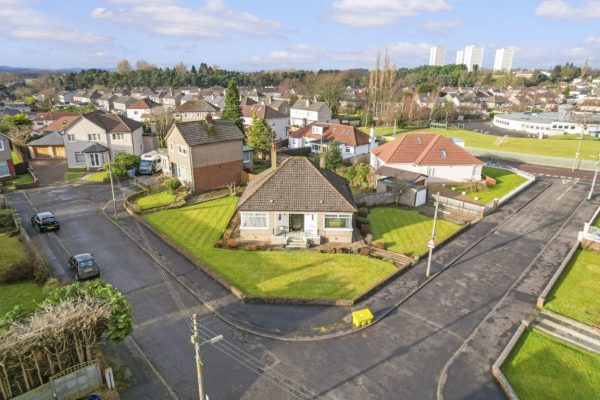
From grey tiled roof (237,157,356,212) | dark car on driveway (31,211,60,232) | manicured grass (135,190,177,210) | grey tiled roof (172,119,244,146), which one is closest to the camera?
grey tiled roof (237,157,356,212)

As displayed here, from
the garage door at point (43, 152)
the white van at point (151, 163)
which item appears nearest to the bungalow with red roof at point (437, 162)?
the white van at point (151, 163)

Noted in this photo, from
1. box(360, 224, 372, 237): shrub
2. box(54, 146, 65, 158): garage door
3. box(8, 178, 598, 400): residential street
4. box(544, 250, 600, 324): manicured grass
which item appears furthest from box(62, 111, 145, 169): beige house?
box(544, 250, 600, 324): manicured grass

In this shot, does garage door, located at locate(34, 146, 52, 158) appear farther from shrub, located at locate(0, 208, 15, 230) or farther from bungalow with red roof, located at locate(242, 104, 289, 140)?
bungalow with red roof, located at locate(242, 104, 289, 140)

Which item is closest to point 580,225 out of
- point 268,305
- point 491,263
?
point 491,263

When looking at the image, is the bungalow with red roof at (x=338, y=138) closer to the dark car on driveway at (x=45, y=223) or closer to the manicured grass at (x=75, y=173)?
the manicured grass at (x=75, y=173)

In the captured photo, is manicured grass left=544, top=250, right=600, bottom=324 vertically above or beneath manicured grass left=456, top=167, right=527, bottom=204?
beneath

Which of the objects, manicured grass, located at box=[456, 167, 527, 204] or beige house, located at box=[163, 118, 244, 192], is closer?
beige house, located at box=[163, 118, 244, 192]

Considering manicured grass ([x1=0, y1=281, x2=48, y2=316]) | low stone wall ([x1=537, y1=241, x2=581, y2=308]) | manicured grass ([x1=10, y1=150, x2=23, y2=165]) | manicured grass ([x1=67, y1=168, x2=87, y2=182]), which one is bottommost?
manicured grass ([x1=0, y1=281, x2=48, y2=316])
